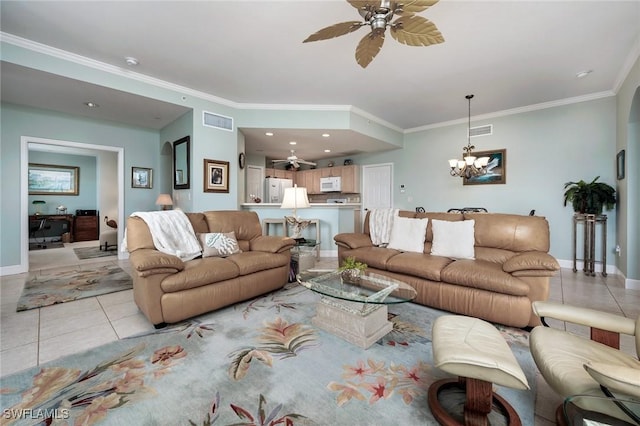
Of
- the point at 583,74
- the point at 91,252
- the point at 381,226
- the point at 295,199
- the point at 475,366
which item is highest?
the point at 583,74

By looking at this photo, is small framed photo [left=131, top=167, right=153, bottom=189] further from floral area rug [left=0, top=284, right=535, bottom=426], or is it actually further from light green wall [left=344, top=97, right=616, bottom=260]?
light green wall [left=344, top=97, right=616, bottom=260]

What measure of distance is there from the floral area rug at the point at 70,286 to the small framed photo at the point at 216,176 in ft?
5.92

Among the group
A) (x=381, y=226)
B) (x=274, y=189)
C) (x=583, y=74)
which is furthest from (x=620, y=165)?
(x=274, y=189)

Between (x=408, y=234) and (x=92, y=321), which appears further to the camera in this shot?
(x=408, y=234)

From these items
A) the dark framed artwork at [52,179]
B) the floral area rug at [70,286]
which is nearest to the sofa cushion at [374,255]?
the floral area rug at [70,286]

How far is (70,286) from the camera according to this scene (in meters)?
3.40

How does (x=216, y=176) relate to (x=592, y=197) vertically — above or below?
above

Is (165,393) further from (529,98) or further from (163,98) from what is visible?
(529,98)

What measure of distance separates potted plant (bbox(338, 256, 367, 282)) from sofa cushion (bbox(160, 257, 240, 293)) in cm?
110

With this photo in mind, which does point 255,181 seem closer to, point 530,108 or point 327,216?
point 327,216

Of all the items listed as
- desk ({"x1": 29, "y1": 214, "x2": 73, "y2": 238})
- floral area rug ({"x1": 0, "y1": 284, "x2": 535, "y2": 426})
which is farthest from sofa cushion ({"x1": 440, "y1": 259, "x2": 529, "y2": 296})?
desk ({"x1": 29, "y1": 214, "x2": 73, "y2": 238})

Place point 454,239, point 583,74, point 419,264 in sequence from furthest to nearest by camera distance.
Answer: point 583,74 < point 454,239 < point 419,264

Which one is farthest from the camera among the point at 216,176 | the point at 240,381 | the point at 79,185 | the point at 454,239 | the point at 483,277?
the point at 79,185

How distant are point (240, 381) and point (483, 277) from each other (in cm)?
212
